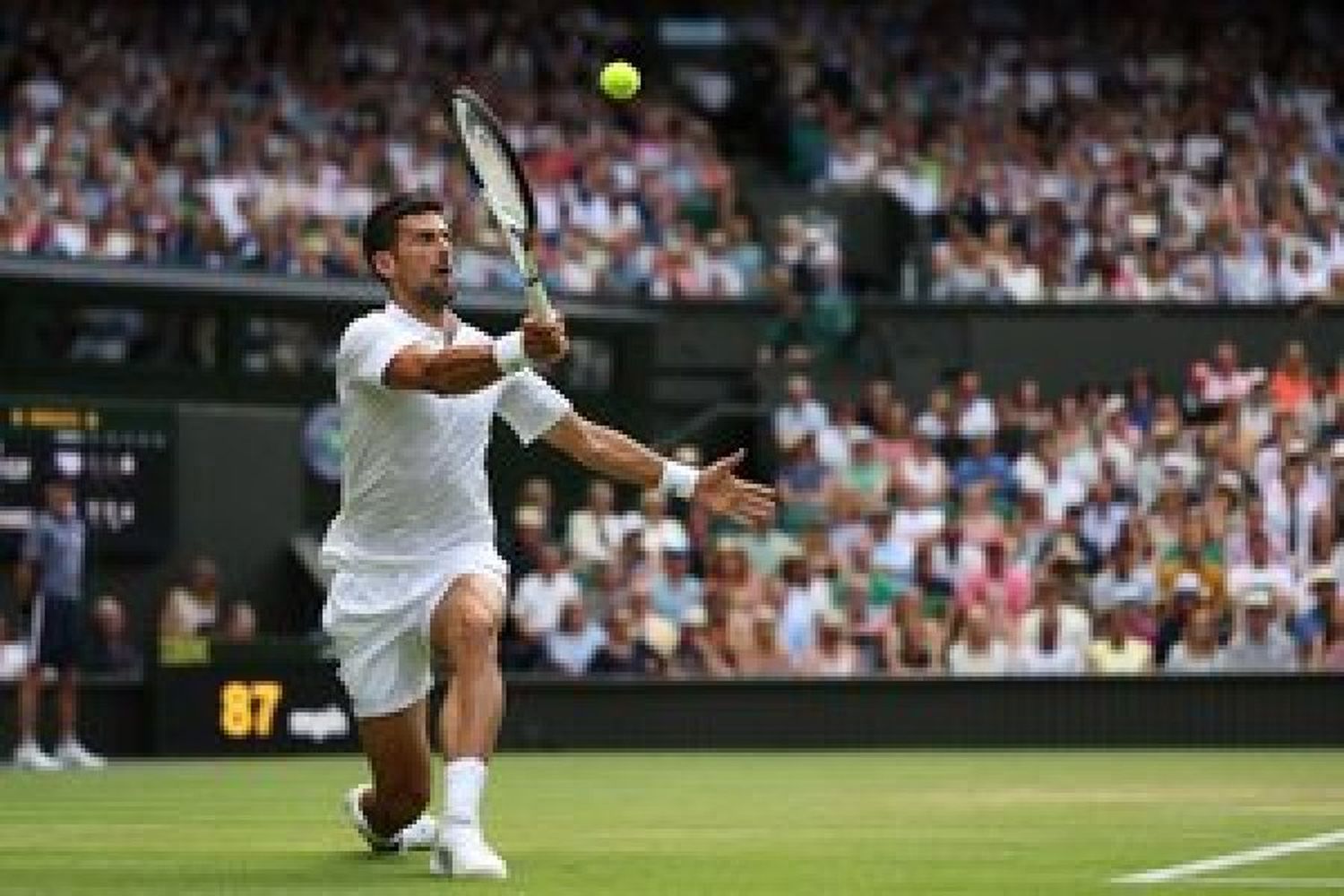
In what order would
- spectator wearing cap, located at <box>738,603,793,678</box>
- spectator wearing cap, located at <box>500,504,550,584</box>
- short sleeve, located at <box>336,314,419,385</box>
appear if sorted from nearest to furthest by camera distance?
short sleeve, located at <box>336,314,419,385</box> < spectator wearing cap, located at <box>738,603,793,678</box> < spectator wearing cap, located at <box>500,504,550,584</box>

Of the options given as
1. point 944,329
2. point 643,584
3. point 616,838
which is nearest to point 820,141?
point 944,329

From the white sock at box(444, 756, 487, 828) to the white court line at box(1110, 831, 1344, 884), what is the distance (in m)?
1.96

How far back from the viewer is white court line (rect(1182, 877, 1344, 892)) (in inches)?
381

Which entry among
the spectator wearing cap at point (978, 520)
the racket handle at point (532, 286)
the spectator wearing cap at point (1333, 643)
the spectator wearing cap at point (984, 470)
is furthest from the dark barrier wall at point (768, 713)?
the racket handle at point (532, 286)

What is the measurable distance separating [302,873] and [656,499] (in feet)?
50.8

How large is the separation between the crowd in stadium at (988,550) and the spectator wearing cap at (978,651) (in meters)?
0.02

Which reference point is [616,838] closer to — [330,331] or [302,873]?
[302,873]

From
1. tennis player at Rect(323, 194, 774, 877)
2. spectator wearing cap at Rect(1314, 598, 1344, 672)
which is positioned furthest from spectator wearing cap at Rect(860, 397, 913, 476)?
tennis player at Rect(323, 194, 774, 877)

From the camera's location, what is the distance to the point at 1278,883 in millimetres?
9867

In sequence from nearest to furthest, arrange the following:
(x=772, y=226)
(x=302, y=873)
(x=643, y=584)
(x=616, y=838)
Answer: (x=302, y=873), (x=616, y=838), (x=643, y=584), (x=772, y=226)

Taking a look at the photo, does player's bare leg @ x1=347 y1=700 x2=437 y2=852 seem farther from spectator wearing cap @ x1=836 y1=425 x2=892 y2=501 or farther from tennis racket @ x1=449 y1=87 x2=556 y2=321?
spectator wearing cap @ x1=836 y1=425 x2=892 y2=501

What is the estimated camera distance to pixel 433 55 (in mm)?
34250

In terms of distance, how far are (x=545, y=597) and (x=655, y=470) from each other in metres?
13.4

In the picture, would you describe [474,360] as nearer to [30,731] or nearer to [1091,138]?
[30,731]
